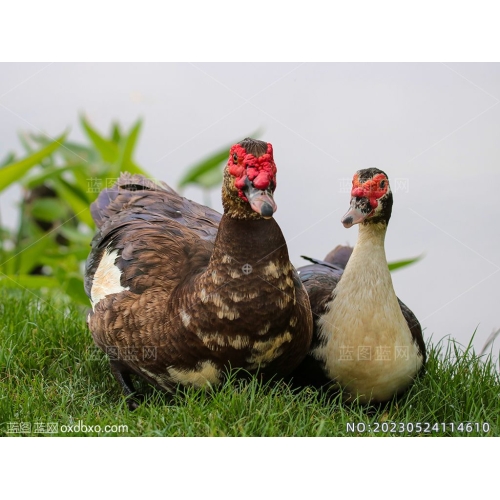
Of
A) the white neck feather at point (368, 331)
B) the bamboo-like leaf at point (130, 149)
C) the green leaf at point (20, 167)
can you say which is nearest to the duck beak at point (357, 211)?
the white neck feather at point (368, 331)

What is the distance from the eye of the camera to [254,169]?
242cm

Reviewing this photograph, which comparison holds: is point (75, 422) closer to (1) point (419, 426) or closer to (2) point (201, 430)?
(2) point (201, 430)

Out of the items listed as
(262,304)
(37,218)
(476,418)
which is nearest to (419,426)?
(476,418)

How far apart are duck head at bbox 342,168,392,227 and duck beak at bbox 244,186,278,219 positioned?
40 cm

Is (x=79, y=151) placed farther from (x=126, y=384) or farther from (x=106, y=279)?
(x=126, y=384)

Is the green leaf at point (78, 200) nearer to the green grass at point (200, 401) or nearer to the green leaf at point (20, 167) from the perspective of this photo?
the green leaf at point (20, 167)

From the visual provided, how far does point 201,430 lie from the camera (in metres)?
2.47

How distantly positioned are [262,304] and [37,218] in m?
2.97

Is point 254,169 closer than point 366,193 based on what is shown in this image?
Yes

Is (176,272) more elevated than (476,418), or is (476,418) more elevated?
(176,272)

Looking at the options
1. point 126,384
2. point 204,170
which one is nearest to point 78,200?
point 204,170

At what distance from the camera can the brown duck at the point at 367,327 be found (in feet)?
9.02

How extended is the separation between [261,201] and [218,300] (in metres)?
0.39

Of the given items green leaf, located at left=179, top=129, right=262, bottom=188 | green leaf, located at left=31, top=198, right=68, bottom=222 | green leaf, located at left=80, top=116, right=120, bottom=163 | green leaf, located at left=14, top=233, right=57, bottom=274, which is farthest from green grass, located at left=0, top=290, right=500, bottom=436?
green leaf, located at left=31, top=198, right=68, bottom=222
